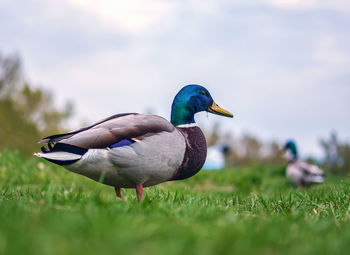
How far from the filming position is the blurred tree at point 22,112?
23.4 m

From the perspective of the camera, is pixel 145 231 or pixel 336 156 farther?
pixel 336 156

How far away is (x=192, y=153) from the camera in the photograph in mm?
4191

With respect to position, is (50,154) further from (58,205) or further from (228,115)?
(228,115)

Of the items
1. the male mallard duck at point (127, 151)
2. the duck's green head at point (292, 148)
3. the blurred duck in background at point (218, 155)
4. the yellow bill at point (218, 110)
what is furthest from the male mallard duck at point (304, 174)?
the blurred duck in background at point (218, 155)

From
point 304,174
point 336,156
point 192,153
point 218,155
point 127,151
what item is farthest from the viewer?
point 218,155

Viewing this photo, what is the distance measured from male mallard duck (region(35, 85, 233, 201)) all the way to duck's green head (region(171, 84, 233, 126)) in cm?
27

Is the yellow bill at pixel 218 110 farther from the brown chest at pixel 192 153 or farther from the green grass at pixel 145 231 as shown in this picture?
the green grass at pixel 145 231

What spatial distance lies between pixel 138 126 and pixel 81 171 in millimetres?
674

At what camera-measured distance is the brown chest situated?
4.14 metres

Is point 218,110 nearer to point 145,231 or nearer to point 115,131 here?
point 115,131

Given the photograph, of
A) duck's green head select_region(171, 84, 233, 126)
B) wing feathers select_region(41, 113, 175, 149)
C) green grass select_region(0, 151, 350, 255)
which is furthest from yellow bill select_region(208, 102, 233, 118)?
green grass select_region(0, 151, 350, 255)

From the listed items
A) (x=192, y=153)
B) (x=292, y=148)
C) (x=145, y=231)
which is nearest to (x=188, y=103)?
(x=192, y=153)

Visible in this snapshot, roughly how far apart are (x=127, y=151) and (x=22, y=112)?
998 inches

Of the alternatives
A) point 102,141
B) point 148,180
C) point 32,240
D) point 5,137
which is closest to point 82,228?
point 32,240
